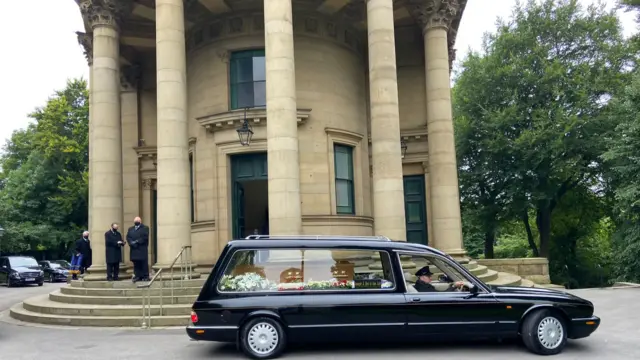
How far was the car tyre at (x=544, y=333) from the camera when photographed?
7.73m

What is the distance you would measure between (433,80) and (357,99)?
272cm

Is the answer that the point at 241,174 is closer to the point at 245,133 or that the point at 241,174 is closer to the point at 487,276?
the point at 245,133

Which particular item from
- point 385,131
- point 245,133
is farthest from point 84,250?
point 385,131

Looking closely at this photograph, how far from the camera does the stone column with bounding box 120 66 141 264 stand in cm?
2114

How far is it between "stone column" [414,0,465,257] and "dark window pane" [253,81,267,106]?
5.43 meters

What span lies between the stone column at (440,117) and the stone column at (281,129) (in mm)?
6144

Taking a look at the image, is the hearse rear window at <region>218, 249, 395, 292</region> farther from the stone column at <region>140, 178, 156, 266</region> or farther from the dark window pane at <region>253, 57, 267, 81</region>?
the stone column at <region>140, 178, 156, 266</region>

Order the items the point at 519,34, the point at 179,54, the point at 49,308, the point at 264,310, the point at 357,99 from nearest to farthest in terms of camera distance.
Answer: the point at 264,310 → the point at 49,308 → the point at 179,54 → the point at 357,99 → the point at 519,34

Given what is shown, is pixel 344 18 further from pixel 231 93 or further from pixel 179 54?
pixel 179 54

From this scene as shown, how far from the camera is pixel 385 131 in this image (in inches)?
569

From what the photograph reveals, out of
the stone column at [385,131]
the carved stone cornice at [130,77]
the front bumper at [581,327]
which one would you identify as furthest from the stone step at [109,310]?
the carved stone cornice at [130,77]

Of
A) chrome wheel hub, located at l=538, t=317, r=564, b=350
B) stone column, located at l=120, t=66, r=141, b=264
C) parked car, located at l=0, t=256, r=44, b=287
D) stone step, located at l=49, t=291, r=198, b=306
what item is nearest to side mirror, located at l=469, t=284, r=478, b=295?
chrome wheel hub, located at l=538, t=317, r=564, b=350

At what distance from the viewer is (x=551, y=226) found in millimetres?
30562

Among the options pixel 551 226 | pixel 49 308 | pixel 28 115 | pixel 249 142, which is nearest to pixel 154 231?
pixel 249 142
